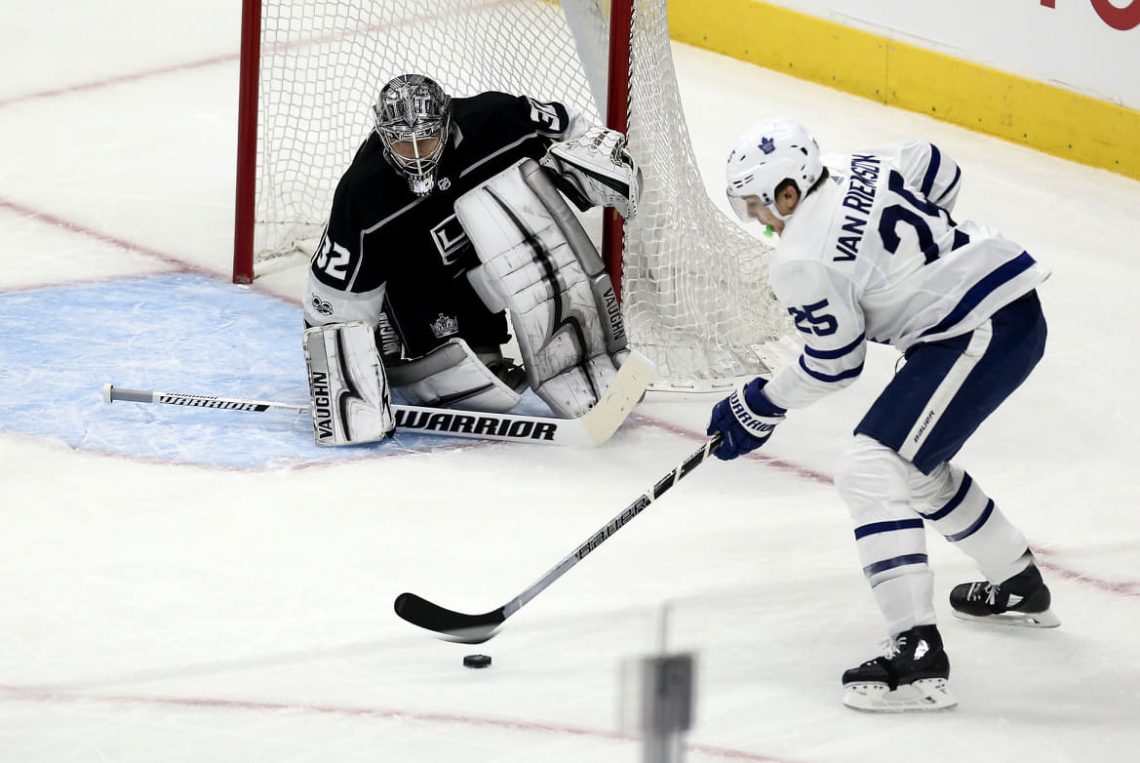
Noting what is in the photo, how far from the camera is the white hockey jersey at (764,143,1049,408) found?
3557 mm

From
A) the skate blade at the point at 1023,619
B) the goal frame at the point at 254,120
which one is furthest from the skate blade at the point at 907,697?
Result: the goal frame at the point at 254,120

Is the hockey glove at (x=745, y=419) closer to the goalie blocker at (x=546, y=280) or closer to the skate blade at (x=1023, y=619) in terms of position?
the skate blade at (x=1023, y=619)

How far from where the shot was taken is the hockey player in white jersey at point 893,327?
11.7 ft

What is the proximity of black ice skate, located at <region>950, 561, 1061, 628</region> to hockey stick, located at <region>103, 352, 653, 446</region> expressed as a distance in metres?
1.06

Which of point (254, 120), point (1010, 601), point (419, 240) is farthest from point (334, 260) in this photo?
point (1010, 601)

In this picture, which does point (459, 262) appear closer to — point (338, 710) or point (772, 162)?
point (772, 162)

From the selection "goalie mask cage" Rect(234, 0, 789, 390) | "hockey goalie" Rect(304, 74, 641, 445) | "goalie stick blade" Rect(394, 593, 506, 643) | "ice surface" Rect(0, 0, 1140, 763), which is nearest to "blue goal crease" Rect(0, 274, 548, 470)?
"ice surface" Rect(0, 0, 1140, 763)

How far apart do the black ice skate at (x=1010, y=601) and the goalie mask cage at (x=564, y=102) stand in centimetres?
129

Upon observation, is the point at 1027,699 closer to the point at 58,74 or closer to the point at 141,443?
the point at 141,443

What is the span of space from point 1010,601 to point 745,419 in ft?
2.12

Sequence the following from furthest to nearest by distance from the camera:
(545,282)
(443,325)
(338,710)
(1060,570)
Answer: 1. (443,325)
2. (545,282)
3. (1060,570)
4. (338,710)

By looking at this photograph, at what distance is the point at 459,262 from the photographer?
4.90 m

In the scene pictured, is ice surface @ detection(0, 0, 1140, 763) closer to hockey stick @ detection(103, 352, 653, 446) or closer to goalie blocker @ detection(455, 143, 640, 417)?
hockey stick @ detection(103, 352, 653, 446)

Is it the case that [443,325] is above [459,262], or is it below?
below
